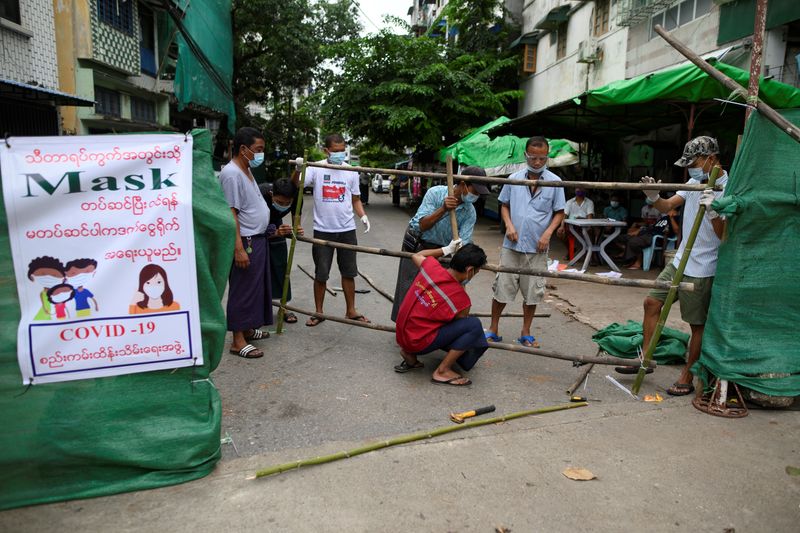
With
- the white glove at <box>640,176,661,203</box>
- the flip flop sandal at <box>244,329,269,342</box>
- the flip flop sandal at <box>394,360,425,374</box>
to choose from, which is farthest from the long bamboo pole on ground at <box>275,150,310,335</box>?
the white glove at <box>640,176,661,203</box>

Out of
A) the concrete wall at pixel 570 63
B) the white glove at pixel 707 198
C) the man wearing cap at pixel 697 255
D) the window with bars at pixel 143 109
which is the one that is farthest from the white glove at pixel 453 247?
the window with bars at pixel 143 109

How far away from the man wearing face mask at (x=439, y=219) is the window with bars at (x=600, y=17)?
11.8 metres

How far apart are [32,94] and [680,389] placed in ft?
35.1

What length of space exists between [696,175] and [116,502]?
155 inches

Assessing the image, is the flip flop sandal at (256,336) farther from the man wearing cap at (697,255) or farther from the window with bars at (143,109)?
the window with bars at (143,109)

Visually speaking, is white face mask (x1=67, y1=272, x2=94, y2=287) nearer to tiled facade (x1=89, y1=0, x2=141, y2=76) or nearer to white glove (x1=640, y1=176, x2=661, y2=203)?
white glove (x1=640, y1=176, x2=661, y2=203)

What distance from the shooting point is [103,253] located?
104 inches

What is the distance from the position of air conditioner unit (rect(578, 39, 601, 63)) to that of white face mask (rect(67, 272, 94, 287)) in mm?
14261

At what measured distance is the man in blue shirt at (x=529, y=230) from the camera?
15.4 ft

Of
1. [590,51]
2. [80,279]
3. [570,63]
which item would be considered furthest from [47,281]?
[570,63]

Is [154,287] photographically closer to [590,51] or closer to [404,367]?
[404,367]

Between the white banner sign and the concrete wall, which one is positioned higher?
the concrete wall

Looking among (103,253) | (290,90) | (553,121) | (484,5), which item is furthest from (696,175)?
(290,90)

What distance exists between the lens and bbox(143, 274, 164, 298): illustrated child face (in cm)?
272
